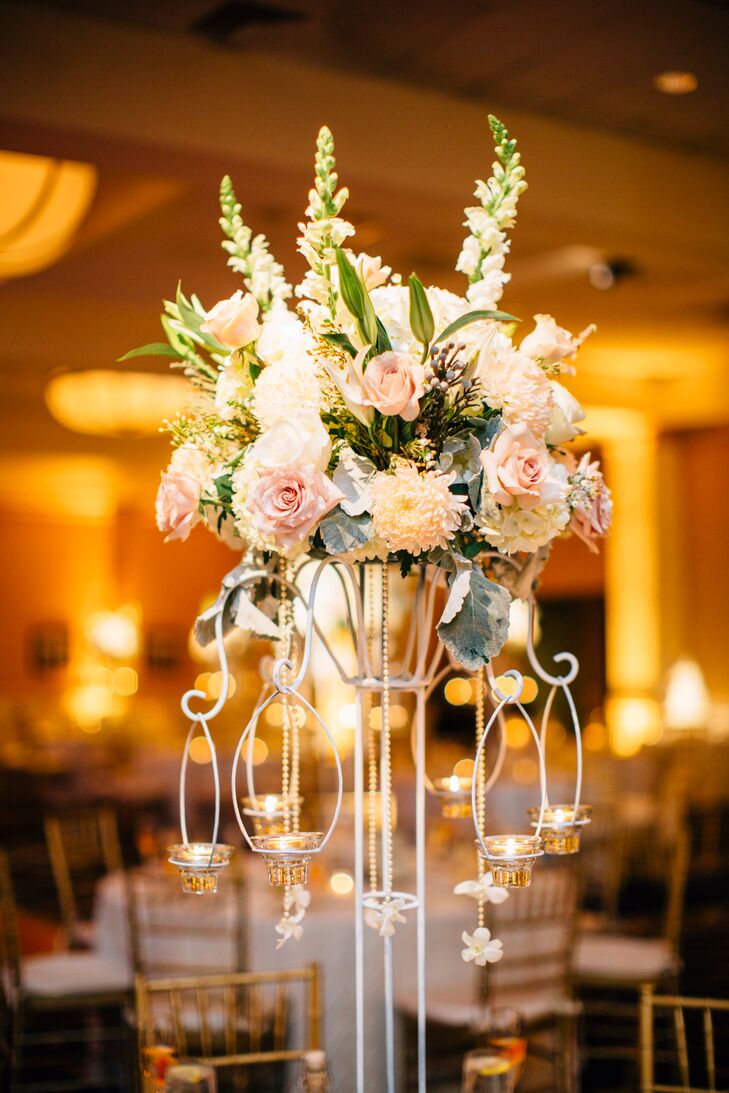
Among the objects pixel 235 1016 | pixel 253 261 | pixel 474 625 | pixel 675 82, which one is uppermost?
pixel 675 82

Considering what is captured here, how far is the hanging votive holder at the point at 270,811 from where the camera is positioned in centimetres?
207

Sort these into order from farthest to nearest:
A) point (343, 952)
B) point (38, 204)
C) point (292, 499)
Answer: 1. point (38, 204)
2. point (343, 952)
3. point (292, 499)

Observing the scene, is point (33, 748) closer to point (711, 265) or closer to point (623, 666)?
point (623, 666)

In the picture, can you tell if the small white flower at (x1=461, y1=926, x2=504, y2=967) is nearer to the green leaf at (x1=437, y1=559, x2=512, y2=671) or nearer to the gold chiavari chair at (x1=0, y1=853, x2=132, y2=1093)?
the green leaf at (x1=437, y1=559, x2=512, y2=671)

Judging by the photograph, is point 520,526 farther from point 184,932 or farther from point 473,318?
point 184,932

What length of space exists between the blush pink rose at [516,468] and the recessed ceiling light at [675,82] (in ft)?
12.1

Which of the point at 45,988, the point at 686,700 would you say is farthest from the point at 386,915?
the point at 686,700

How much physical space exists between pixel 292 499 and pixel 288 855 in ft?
1.51

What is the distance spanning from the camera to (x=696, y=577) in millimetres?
11500

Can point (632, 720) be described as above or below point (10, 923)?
above

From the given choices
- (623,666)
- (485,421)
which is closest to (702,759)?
(623,666)

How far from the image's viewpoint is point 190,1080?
83.4 inches

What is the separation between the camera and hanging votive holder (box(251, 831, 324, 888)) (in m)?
1.71

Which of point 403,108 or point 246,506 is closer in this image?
point 246,506
